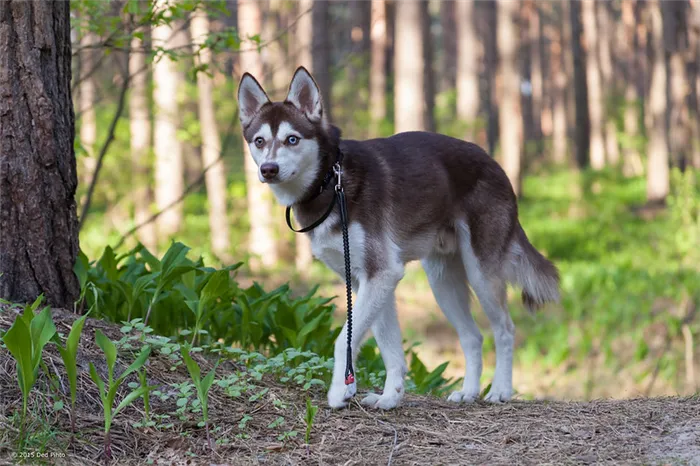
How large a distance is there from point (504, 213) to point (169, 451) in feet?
8.17

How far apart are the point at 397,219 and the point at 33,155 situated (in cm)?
196

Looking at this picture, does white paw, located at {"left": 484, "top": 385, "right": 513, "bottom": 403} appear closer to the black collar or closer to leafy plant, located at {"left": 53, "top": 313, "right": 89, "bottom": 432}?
the black collar

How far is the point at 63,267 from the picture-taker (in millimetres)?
4188

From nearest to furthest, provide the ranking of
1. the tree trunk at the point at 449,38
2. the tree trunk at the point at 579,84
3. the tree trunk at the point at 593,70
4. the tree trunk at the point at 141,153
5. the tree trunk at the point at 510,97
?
the tree trunk at the point at 141,153
the tree trunk at the point at 510,97
the tree trunk at the point at 579,84
the tree trunk at the point at 593,70
the tree trunk at the point at 449,38

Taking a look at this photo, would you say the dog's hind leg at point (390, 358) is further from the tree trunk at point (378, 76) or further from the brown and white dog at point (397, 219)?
the tree trunk at point (378, 76)

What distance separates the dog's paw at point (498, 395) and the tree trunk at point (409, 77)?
829 cm

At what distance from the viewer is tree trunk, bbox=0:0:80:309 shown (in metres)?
3.95

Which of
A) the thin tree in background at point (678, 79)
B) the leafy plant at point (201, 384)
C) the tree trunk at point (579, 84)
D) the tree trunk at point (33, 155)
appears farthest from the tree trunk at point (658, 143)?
the leafy plant at point (201, 384)

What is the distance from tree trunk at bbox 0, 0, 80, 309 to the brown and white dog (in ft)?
3.34

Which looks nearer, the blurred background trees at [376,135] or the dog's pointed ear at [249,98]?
the dog's pointed ear at [249,98]

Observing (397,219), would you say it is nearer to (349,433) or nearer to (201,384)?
(349,433)

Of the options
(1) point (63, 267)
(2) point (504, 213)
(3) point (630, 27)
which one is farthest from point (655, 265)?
(3) point (630, 27)

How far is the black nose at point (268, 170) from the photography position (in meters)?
3.67

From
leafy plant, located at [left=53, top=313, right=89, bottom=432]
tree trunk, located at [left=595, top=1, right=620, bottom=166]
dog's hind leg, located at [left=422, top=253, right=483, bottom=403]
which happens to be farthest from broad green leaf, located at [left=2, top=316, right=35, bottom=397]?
tree trunk, located at [left=595, top=1, right=620, bottom=166]
